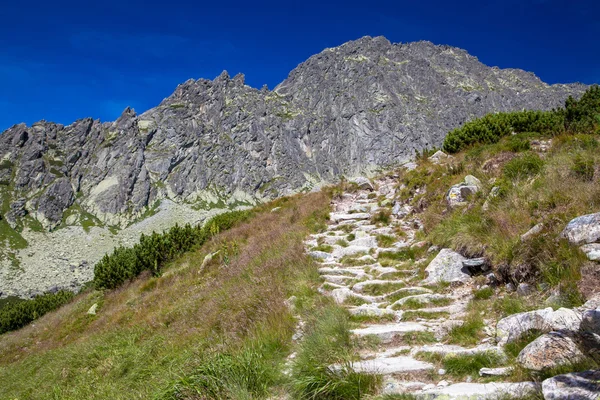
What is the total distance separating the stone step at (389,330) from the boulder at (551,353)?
2223 millimetres

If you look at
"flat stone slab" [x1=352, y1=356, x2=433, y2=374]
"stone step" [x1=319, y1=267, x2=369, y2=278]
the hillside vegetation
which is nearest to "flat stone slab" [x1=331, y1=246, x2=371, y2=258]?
the hillside vegetation

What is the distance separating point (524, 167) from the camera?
10.6 m

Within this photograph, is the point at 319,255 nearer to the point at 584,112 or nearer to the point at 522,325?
the point at 522,325

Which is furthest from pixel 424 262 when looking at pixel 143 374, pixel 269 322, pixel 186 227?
pixel 186 227

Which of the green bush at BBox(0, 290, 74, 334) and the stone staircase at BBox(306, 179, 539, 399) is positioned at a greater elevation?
the stone staircase at BBox(306, 179, 539, 399)

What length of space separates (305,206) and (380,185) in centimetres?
488

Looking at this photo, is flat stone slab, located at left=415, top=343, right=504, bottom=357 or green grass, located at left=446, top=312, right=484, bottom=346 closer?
flat stone slab, located at left=415, top=343, right=504, bottom=357

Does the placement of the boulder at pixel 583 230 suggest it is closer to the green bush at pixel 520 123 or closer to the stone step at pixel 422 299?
the stone step at pixel 422 299

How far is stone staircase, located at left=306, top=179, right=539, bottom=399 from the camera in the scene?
4.38 m

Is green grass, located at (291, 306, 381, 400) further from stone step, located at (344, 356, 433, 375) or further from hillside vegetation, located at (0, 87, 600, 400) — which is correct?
stone step, located at (344, 356, 433, 375)

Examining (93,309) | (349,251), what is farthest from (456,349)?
(93,309)

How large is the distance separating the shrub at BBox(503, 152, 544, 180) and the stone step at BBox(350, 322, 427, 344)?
6416 millimetres

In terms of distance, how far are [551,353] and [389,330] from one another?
2683mm

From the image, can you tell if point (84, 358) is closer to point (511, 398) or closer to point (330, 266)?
point (330, 266)
